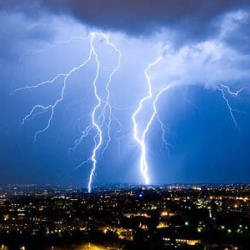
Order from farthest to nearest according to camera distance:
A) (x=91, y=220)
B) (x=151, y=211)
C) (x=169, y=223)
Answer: (x=151, y=211)
(x=91, y=220)
(x=169, y=223)

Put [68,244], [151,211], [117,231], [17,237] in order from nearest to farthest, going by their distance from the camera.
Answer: [68,244]
[17,237]
[117,231]
[151,211]

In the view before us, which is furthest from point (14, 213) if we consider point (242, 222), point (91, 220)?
point (242, 222)

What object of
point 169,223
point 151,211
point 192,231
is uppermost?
point 151,211

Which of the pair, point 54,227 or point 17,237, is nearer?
point 17,237

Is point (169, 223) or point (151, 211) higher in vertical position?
point (151, 211)

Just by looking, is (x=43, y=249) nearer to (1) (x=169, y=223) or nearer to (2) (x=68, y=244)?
(2) (x=68, y=244)

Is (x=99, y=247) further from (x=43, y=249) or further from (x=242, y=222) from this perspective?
(x=242, y=222)

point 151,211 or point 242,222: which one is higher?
point 151,211

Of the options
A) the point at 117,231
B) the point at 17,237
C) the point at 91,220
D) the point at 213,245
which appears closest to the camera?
the point at 213,245

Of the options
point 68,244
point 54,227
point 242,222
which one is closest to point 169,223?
point 242,222
